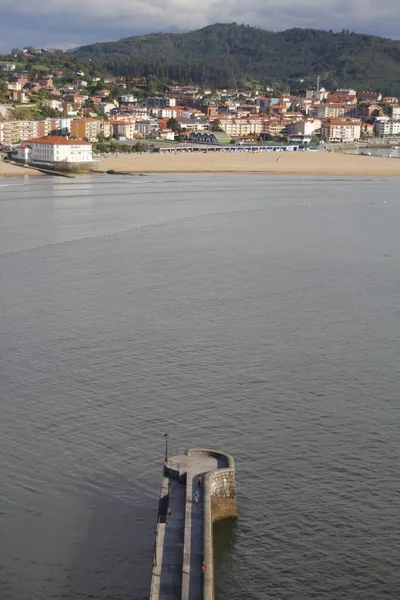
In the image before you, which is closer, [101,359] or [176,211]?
[101,359]

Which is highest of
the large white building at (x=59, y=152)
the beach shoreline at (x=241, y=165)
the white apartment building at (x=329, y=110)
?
the white apartment building at (x=329, y=110)

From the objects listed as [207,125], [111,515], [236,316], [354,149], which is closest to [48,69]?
[207,125]

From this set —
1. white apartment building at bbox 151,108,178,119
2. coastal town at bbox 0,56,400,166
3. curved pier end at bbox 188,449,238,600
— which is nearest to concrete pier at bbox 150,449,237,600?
curved pier end at bbox 188,449,238,600

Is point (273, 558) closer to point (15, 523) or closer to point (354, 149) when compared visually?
point (15, 523)

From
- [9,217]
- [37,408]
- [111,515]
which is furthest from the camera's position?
[9,217]

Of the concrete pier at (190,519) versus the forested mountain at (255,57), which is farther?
the forested mountain at (255,57)

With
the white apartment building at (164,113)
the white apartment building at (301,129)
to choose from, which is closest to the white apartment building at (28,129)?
the white apartment building at (301,129)

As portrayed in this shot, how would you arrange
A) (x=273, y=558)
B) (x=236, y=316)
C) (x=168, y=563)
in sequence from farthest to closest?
(x=236, y=316), (x=273, y=558), (x=168, y=563)

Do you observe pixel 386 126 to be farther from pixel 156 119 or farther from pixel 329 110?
pixel 156 119

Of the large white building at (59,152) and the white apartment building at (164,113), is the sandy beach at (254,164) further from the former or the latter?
the white apartment building at (164,113)
